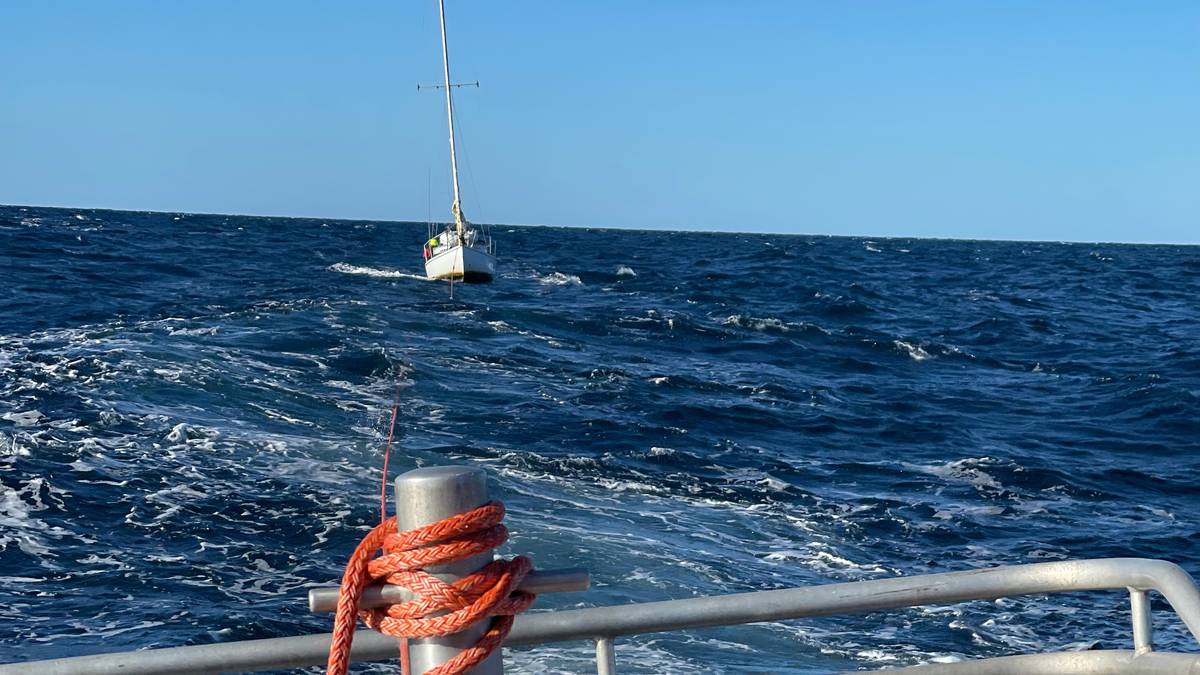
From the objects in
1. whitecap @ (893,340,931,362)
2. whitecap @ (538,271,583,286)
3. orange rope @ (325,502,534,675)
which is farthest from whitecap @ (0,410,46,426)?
whitecap @ (538,271,583,286)

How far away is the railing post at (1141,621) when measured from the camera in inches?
84.9

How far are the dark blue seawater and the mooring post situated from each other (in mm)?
4980

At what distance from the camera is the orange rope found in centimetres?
147

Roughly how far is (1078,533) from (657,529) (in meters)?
3.79

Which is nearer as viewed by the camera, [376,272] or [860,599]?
[860,599]

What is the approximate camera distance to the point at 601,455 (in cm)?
1223

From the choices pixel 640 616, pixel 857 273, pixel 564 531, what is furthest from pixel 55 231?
pixel 640 616

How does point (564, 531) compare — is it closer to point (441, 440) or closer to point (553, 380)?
point (441, 440)

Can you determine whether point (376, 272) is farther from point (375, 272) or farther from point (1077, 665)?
point (1077, 665)

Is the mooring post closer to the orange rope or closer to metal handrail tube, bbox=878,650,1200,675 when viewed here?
the orange rope

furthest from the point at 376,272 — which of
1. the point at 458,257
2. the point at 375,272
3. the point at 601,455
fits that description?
the point at 601,455

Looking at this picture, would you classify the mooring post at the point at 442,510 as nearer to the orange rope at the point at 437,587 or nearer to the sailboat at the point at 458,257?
the orange rope at the point at 437,587

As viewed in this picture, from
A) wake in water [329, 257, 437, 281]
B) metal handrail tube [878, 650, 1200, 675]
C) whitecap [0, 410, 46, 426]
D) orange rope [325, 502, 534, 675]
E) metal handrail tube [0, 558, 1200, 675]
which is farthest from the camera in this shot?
wake in water [329, 257, 437, 281]

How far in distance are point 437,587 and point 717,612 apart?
70cm
